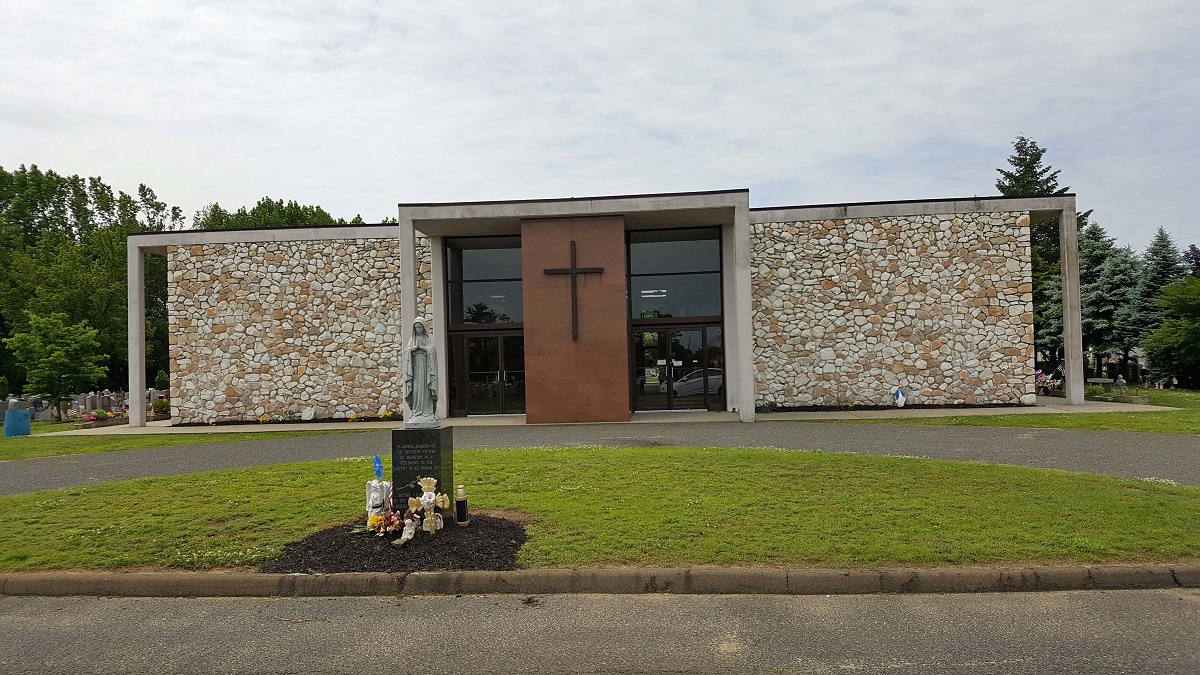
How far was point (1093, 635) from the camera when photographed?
493 centimetres

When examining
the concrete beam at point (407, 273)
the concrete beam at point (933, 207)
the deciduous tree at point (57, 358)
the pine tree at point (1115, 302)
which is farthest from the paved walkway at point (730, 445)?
the pine tree at point (1115, 302)

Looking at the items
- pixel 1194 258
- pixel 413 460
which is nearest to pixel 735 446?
pixel 413 460

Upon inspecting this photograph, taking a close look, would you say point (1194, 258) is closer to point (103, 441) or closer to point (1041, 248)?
point (1041, 248)

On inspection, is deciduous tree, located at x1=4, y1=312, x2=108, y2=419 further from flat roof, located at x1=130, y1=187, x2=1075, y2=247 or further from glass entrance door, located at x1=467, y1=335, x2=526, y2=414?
glass entrance door, located at x1=467, y1=335, x2=526, y2=414

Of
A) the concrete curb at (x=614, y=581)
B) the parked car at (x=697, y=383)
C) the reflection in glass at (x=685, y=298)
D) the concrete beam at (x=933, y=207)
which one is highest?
the concrete beam at (x=933, y=207)

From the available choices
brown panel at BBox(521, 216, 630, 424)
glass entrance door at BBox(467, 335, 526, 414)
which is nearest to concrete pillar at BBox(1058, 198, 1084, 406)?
brown panel at BBox(521, 216, 630, 424)

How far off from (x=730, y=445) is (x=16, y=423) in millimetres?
19741

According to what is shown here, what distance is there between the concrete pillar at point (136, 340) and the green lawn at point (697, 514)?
13.1m

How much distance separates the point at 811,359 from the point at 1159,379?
17.6 m

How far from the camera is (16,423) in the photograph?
20.8 m

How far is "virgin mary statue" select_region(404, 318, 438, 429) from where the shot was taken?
25.8 feet

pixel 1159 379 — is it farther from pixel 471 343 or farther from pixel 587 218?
pixel 471 343

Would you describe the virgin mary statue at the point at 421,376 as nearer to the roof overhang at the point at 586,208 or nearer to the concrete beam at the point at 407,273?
the concrete beam at the point at 407,273

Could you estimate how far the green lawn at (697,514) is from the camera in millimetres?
6383
